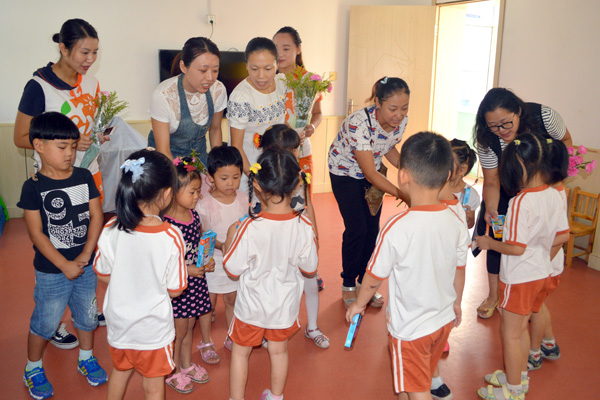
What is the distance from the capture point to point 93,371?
104 inches

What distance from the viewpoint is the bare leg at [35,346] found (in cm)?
249

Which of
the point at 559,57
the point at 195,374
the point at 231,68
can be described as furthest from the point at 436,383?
the point at 231,68

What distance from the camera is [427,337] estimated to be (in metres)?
1.97

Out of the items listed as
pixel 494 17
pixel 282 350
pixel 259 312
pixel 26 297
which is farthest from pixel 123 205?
pixel 494 17

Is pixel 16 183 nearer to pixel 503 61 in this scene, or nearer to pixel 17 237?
pixel 17 237

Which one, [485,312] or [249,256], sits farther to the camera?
[485,312]

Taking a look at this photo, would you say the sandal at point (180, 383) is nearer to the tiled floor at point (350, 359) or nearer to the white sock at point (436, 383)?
the tiled floor at point (350, 359)

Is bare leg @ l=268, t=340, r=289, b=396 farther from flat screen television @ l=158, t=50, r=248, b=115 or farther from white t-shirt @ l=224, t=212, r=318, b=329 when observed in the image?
flat screen television @ l=158, t=50, r=248, b=115

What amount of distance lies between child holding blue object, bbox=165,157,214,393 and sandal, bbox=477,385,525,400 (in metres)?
1.44

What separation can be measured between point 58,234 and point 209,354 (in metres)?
1.06

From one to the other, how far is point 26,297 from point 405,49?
530cm

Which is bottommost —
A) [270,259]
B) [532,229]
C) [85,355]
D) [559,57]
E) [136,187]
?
[85,355]

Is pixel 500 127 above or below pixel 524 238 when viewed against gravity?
above

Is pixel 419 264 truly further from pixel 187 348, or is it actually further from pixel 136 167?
pixel 187 348
